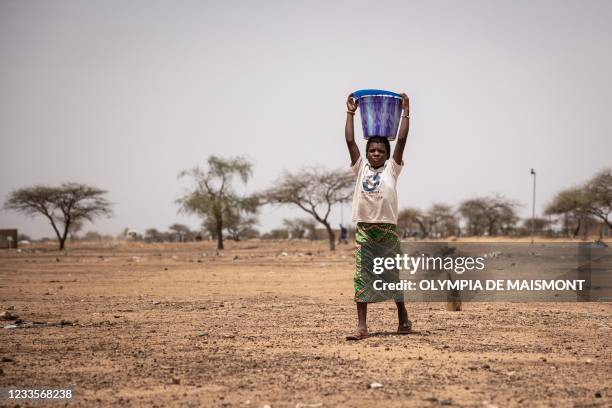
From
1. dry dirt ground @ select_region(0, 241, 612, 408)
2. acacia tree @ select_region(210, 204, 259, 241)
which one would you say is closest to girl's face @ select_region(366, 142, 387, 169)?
dry dirt ground @ select_region(0, 241, 612, 408)

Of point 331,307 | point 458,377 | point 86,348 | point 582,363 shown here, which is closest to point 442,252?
point 331,307

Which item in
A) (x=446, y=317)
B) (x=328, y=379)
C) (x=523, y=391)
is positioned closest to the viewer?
Result: (x=523, y=391)

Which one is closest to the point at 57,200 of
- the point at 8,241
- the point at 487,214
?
the point at 8,241

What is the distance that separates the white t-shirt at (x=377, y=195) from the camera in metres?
5.94

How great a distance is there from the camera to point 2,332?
21.6 ft

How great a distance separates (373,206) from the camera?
19.6 ft

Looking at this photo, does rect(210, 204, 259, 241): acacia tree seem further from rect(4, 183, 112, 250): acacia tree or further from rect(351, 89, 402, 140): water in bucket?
rect(351, 89, 402, 140): water in bucket

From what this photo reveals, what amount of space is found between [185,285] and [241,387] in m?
9.96

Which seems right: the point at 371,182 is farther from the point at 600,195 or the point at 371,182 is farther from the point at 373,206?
the point at 600,195

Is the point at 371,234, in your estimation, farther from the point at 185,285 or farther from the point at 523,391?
the point at 185,285

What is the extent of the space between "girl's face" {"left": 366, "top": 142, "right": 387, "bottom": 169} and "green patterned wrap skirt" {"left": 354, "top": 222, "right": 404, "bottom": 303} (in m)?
0.57

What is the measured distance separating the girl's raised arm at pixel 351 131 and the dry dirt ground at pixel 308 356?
5.63 feet

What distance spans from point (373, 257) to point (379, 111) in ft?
4.42

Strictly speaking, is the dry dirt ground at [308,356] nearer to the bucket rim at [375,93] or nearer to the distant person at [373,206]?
the distant person at [373,206]
